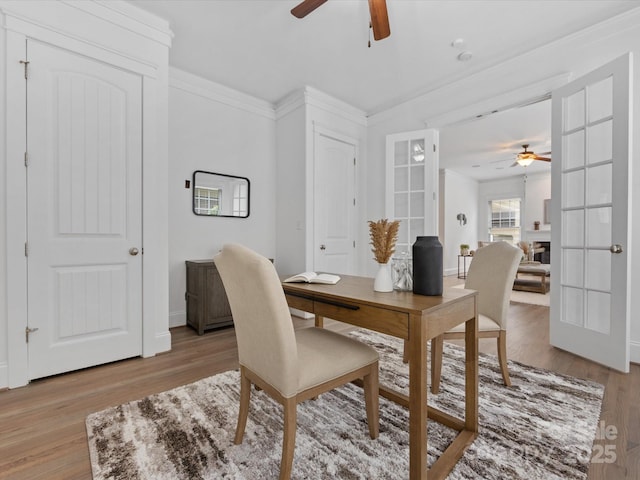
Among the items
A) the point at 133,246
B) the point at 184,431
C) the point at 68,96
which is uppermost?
the point at 68,96

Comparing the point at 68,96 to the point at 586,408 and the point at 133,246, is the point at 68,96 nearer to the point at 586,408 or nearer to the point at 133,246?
the point at 133,246

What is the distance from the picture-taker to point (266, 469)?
4.30 ft

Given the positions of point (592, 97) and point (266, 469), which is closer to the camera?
point (266, 469)

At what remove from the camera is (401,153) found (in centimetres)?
404

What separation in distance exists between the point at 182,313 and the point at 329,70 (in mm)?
3182

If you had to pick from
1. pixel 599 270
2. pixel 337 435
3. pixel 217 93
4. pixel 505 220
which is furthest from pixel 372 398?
pixel 505 220

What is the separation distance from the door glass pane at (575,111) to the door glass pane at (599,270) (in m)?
1.11

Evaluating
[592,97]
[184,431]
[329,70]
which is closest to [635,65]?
[592,97]

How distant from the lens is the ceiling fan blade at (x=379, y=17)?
192 cm

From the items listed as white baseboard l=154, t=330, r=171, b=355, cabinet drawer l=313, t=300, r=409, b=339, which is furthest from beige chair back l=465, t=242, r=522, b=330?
white baseboard l=154, t=330, r=171, b=355

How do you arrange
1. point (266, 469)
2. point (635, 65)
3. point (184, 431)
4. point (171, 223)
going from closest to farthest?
point (266, 469)
point (184, 431)
point (635, 65)
point (171, 223)

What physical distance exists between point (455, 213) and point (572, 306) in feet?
19.8

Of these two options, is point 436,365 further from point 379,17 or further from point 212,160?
point 212,160

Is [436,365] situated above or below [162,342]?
above
